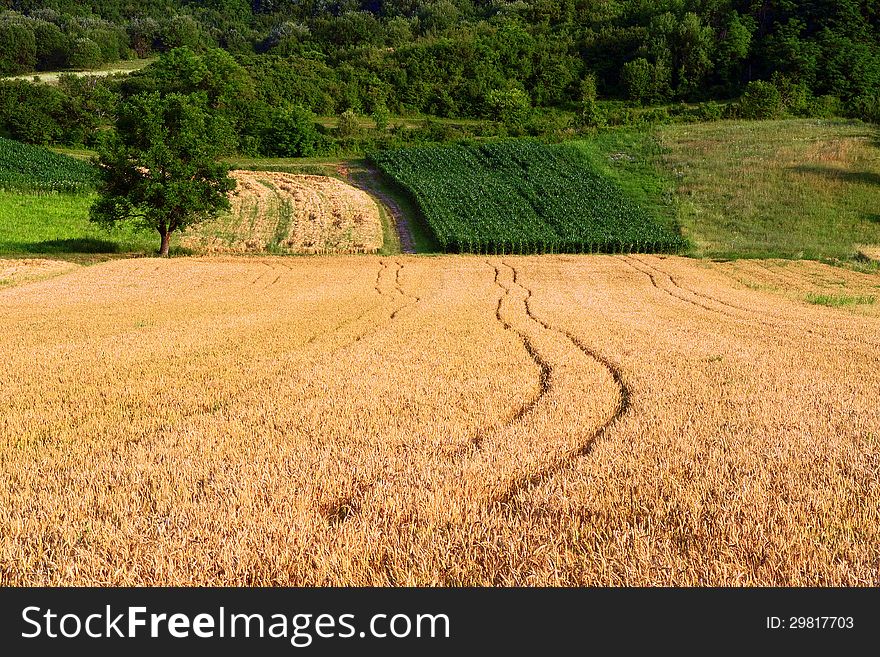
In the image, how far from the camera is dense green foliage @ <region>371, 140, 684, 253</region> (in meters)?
46.4

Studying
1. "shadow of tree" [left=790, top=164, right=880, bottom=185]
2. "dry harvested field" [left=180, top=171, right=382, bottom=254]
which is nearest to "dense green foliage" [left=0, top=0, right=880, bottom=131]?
"shadow of tree" [left=790, top=164, right=880, bottom=185]

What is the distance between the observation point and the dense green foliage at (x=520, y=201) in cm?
4644

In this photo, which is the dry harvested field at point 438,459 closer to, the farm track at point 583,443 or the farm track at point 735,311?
the farm track at point 583,443

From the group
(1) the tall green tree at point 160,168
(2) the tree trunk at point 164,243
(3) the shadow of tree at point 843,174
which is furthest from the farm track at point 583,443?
(3) the shadow of tree at point 843,174

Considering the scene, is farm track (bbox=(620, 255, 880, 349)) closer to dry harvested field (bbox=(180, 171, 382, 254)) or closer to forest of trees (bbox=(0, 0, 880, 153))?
dry harvested field (bbox=(180, 171, 382, 254))

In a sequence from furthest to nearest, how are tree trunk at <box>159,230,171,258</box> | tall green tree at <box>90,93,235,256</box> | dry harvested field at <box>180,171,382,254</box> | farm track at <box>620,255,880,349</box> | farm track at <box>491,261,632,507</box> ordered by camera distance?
1. dry harvested field at <box>180,171,382,254</box>
2. tree trunk at <box>159,230,171,258</box>
3. tall green tree at <box>90,93,235,256</box>
4. farm track at <box>620,255,880,349</box>
5. farm track at <box>491,261,632,507</box>

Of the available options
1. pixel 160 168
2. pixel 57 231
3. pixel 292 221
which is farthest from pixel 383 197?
pixel 57 231

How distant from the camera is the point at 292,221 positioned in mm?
48562

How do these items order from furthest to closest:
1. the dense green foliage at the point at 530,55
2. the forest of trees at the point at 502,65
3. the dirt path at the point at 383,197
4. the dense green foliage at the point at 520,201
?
the dense green foliage at the point at 530,55, the forest of trees at the point at 502,65, the dirt path at the point at 383,197, the dense green foliage at the point at 520,201

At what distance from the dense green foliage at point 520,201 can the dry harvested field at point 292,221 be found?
5.81 meters

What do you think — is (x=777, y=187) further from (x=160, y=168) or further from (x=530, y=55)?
(x=530, y=55)

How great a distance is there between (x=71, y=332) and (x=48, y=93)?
297 feet

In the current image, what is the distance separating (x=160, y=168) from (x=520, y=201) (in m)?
31.9

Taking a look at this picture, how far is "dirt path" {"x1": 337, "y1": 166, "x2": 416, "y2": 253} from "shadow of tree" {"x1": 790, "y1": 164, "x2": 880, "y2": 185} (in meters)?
39.9
